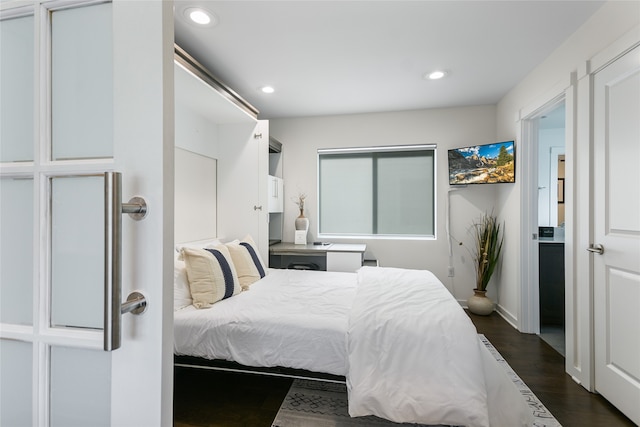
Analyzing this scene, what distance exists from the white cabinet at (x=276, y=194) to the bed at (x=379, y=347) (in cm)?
165

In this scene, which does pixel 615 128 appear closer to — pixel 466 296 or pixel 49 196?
pixel 466 296

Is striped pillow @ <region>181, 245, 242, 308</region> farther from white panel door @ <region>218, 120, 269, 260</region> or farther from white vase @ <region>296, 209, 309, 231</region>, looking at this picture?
white vase @ <region>296, 209, 309, 231</region>

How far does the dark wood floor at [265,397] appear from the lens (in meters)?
1.67

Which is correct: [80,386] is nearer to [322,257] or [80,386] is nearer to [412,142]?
[322,257]

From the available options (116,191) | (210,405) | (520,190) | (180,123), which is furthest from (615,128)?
(180,123)

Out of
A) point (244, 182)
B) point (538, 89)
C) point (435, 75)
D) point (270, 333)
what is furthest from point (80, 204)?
point (538, 89)

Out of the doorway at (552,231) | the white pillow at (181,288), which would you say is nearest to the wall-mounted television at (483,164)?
the doorway at (552,231)

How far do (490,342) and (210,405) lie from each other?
2.47 metres

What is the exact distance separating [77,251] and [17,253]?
145mm

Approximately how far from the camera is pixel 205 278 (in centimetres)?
196

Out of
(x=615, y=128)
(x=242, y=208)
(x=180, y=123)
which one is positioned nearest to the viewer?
(x=615, y=128)

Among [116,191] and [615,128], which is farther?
[615,128]

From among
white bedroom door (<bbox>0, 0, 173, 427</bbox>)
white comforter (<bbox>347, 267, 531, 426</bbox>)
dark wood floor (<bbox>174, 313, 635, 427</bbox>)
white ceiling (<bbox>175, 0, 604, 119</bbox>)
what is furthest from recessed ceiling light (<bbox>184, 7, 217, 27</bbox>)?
dark wood floor (<bbox>174, 313, 635, 427</bbox>)

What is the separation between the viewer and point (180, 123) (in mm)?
2576
